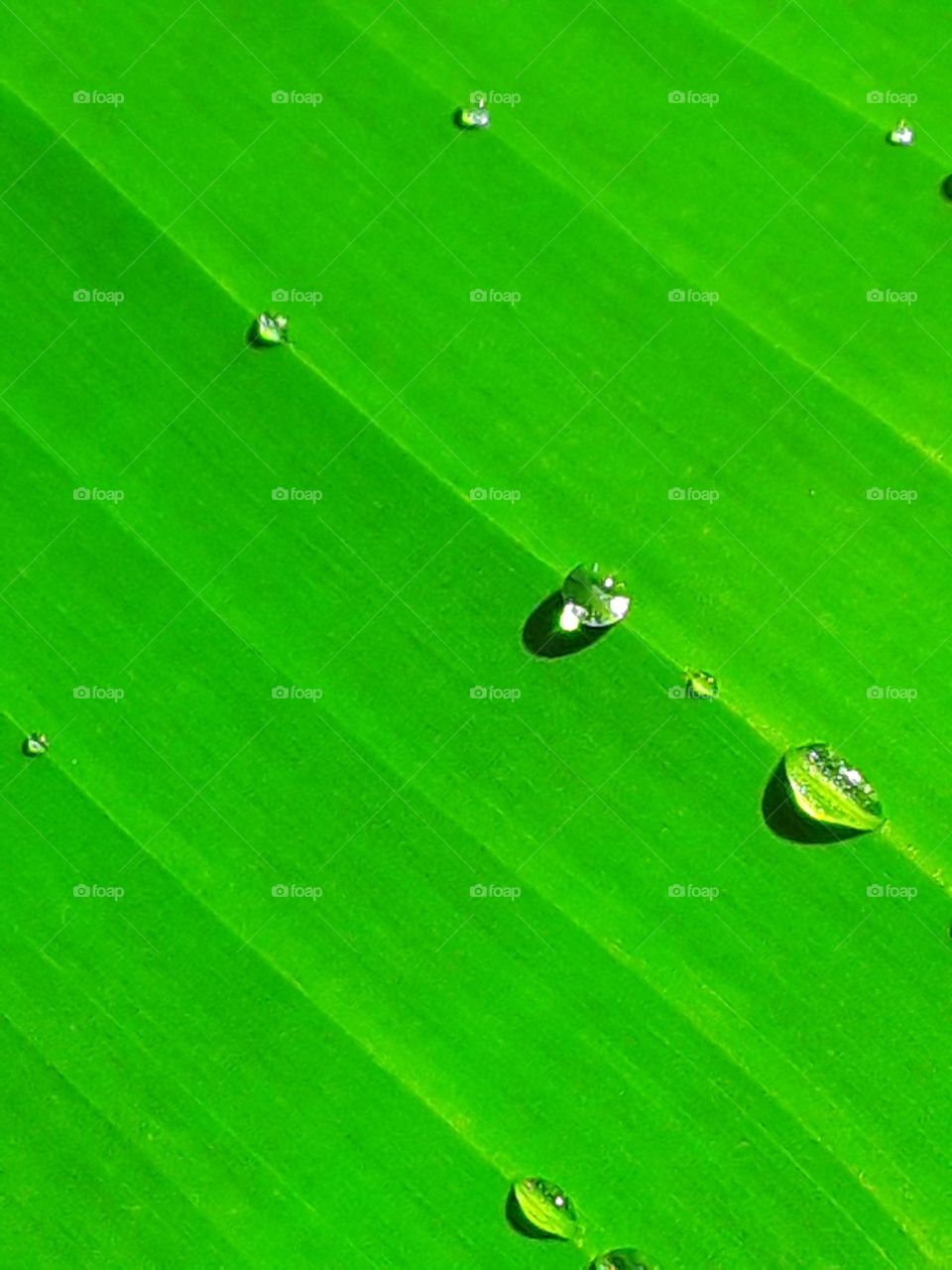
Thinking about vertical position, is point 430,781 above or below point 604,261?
below

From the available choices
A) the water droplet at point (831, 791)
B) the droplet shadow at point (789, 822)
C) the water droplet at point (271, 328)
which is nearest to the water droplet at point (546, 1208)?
the droplet shadow at point (789, 822)

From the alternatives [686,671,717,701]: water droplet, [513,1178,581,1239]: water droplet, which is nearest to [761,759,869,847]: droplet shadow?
[686,671,717,701]: water droplet

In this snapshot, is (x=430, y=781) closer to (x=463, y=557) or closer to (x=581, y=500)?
(x=463, y=557)

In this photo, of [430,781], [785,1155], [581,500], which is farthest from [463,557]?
[785,1155]

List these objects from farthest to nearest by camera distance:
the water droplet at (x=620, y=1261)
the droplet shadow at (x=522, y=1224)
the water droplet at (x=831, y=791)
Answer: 1. the water droplet at (x=831, y=791)
2. the droplet shadow at (x=522, y=1224)
3. the water droplet at (x=620, y=1261)

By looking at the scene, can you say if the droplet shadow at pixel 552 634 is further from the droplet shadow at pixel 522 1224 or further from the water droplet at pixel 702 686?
the droplet shadow at pixel 522 1224

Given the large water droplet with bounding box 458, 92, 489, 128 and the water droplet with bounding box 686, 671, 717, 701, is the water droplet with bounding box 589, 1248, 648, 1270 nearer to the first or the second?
the water droplet with bounding box 686, 671, 717, 701
